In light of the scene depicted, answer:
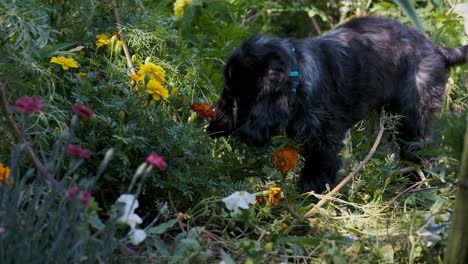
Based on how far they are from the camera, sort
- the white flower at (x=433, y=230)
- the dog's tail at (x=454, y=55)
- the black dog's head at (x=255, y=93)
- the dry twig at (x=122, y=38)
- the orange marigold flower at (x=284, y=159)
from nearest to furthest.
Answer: the white flower at (x=433, y=230)
the orange marigold flower at (x=284, y=159)
the black dog's head at (x=255, y=93)
the dry twig at (x=122, y=38)
the dog's tail at (x=454, y=55)

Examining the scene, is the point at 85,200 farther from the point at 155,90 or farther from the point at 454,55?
the point at 454,55

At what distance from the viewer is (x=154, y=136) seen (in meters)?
3.07

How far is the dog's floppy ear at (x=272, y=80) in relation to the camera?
3553mm

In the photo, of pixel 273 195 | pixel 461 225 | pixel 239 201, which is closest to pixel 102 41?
pixel 273 195

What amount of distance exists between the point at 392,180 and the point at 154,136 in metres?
1.28

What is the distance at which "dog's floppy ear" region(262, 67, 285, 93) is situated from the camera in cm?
355

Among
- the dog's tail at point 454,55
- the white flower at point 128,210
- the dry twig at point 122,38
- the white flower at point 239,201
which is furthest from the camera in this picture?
the dog's tail at point 454,55

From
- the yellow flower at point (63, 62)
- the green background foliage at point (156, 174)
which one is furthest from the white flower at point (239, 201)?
the yellow flower at point (63, 62)

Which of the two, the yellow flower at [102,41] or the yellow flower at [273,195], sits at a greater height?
the yellow flower at [102,41]

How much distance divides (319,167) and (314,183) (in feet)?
0.28

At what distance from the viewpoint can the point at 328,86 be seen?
157 inches

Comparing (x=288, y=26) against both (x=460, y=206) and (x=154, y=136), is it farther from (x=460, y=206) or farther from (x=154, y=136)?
(x=460, y=206)

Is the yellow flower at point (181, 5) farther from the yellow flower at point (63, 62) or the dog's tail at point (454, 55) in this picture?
the yellow flower at point (63, 62)

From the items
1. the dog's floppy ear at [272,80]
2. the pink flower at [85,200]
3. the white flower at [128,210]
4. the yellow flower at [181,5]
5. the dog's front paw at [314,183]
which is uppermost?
the pink flower at [85,200]
